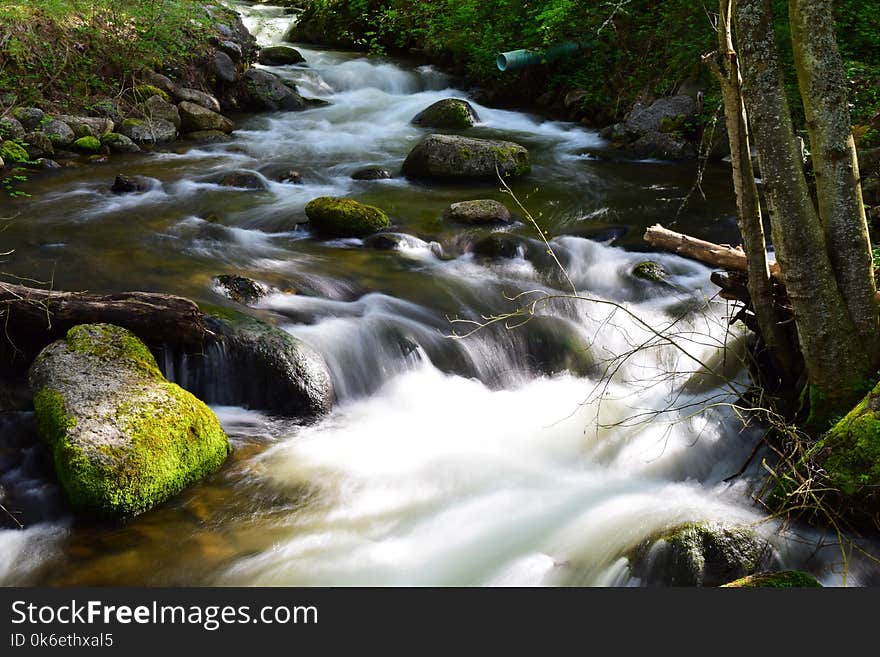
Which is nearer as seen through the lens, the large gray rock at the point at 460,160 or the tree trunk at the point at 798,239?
the tree trunk at the point at 798,239

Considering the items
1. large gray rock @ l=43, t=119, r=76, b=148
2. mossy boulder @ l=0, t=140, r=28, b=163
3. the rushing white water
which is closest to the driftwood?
the rushing white water

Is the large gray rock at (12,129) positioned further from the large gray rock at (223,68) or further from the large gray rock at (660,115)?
the large gray rock at (660,115)

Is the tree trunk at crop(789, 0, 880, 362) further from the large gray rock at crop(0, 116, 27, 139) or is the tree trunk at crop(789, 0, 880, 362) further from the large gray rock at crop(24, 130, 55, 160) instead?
the large gray rock at crop(24, 130, 55, 160)

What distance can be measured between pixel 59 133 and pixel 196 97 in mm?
3297

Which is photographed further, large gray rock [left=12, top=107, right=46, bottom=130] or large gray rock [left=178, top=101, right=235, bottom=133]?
large gray rock [left=178, top=101, right=235, bottom=133]

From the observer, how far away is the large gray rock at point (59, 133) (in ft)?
38.3

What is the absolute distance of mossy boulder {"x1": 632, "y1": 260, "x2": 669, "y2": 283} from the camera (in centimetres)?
811

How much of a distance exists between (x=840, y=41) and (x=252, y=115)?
10158mm

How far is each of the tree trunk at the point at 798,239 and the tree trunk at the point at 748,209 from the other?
11 centimetres

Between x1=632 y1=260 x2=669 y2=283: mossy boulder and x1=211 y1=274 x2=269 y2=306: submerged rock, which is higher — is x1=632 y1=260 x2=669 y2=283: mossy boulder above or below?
below

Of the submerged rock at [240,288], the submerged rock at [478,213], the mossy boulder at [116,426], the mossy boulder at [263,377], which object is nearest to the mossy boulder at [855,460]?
the mossy boulder at [263,377]

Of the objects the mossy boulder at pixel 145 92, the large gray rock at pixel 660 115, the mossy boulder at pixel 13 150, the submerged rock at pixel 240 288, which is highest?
the mossy boulder at pixel 145 92

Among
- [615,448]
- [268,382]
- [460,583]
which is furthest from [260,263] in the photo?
[460,583]

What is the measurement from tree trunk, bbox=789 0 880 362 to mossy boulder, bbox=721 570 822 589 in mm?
1561
